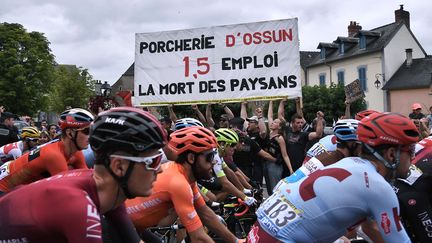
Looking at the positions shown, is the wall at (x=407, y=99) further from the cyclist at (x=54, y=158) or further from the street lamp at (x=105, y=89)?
the cyclist at (x=54, y=158)

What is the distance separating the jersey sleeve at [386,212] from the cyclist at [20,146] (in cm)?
614

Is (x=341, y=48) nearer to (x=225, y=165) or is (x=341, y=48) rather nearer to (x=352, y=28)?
(x=352, y=28)

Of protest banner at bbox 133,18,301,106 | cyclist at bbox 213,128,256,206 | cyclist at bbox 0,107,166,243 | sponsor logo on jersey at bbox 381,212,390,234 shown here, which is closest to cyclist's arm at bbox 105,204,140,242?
cyclist at bbox 0,107,166,243

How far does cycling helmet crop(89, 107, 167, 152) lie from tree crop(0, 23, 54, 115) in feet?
153

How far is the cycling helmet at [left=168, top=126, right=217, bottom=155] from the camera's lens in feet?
13.7

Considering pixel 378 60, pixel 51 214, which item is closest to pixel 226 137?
pixel 51 214

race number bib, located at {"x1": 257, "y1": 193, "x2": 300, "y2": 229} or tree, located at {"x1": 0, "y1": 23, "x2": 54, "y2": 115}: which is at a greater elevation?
tree, located at {"x1": 0, "y1": 23, "x2": 54, "y2": 115}

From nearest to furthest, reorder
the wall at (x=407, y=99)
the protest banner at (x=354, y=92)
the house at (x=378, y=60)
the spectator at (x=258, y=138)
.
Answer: the protest banner at (x=354, y=92)
the spectator at (x=258, y=138)
the wall at (x=407, y=99)
the house at (x=378, y=60)

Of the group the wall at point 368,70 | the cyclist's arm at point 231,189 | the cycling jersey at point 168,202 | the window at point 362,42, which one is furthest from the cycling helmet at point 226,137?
the window at point 362,42

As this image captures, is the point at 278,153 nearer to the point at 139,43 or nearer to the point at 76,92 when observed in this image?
the point at 139,43

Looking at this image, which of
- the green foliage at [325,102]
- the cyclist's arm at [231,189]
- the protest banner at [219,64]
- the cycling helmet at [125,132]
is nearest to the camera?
the cycling helmet at [125,132]

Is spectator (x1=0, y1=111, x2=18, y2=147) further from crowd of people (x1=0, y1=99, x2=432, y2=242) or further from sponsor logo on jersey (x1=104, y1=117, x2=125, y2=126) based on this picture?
sponsor logo on jersey (x1=104, y1=117, x2=125, y2=126)

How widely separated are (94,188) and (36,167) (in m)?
2.68

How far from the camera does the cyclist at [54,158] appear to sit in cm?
474
